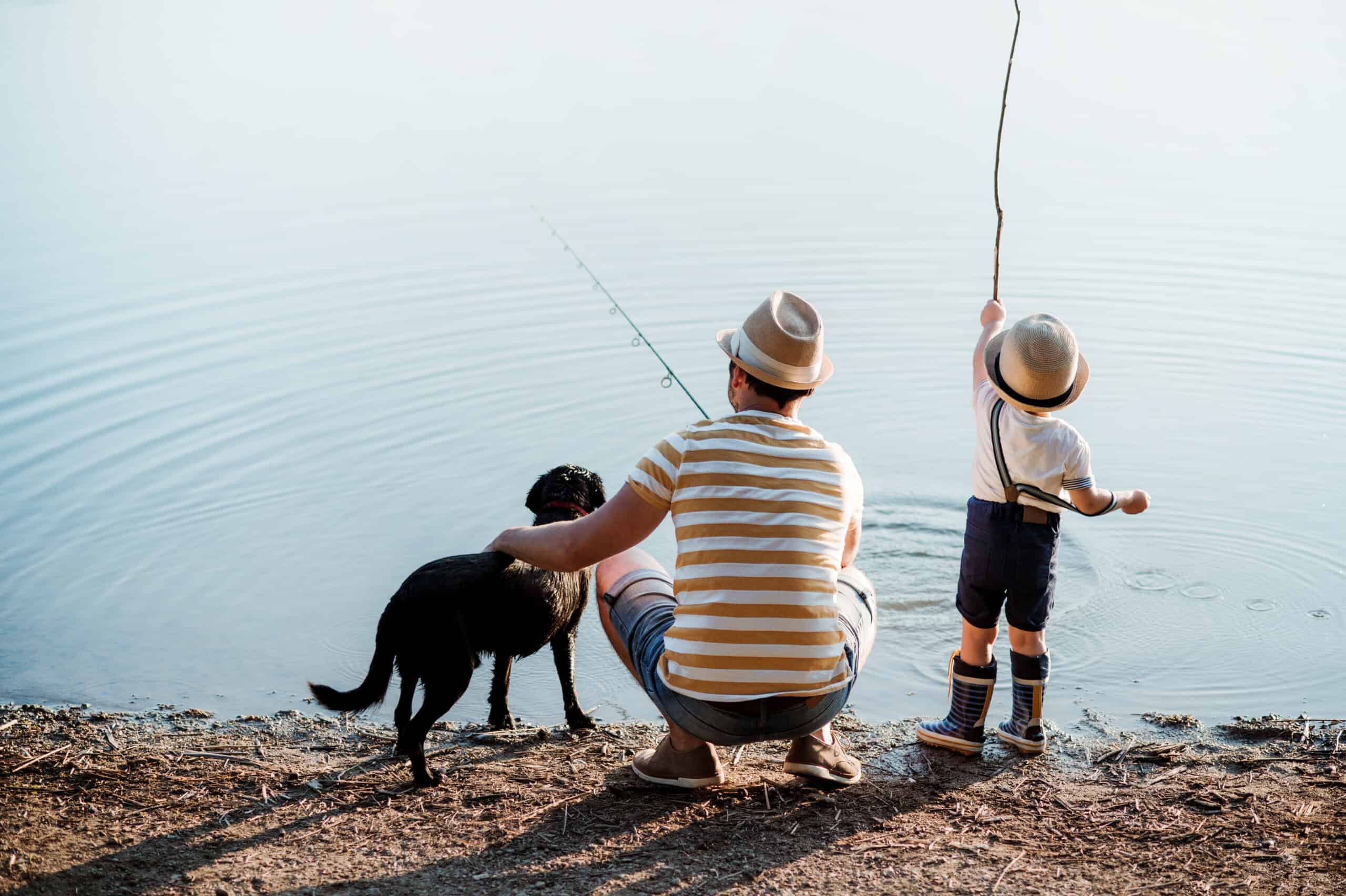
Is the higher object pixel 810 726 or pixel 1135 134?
pixel 1135 134

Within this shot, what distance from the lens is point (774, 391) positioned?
3.09 meters

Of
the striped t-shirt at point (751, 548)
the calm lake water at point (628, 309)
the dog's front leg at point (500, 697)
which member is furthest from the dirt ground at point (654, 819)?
the calm lake water at point (628, 309)

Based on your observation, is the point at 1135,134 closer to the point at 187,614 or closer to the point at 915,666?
the point at 915,666

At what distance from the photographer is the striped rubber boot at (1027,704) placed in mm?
3701

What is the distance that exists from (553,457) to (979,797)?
3.82 meters

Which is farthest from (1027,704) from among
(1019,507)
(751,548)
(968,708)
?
Result: (751,548)

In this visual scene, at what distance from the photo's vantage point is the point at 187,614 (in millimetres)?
5359

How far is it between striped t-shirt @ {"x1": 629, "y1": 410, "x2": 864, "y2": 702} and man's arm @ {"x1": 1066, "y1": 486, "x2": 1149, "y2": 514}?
2.67ft

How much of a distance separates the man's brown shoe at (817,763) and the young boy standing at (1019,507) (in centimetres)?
45

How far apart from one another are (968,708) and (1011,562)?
485 millimetres

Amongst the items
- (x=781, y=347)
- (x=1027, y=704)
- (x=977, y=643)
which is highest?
(x=781, y=347)

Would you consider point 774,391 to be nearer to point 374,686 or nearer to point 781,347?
point 781,347

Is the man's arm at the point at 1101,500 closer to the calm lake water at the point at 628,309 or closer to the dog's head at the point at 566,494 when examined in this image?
the calm lake water at the point at 628,309

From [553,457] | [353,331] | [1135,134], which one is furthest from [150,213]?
[1135,134]
